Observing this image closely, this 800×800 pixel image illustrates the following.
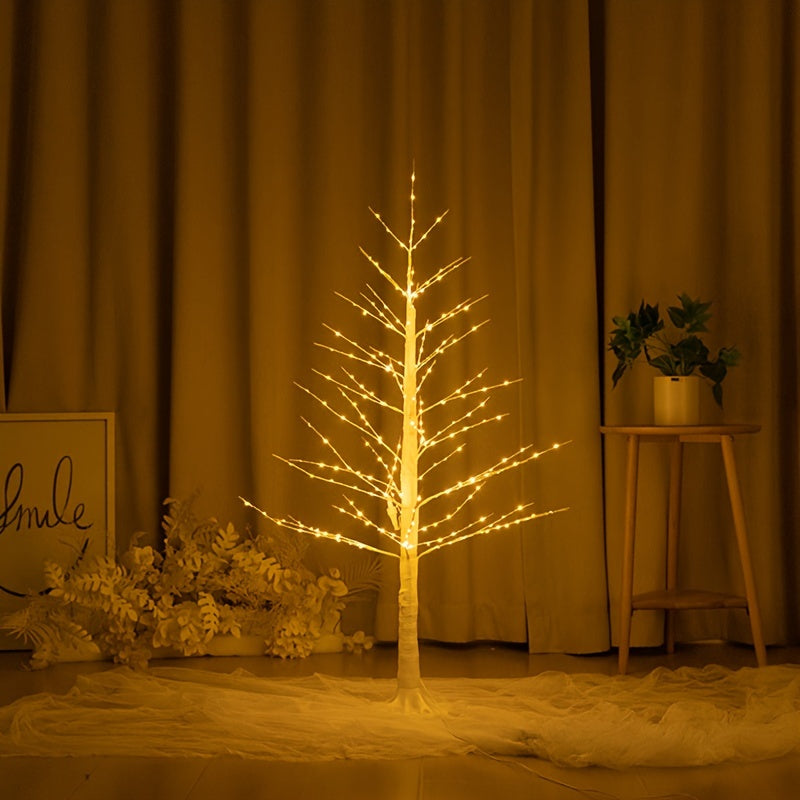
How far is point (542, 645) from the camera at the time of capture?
10.1 ft

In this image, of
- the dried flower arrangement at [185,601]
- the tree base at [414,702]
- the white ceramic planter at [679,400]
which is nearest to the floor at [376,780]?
the tree base at [414,702]

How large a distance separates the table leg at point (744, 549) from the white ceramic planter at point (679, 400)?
10 centimetres

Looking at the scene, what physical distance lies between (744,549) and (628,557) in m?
0.28

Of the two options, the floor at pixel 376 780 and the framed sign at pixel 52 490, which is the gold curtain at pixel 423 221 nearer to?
the framed sign at pixel 52 490

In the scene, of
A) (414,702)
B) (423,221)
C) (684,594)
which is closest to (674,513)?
(684,594)

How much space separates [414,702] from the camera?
244 cm

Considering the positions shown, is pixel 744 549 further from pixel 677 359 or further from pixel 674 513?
pixel 677 359

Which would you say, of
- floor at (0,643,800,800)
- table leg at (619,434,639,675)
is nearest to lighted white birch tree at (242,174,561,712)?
table leg at (619,434,639,675)

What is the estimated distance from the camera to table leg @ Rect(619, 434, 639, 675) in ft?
9.23

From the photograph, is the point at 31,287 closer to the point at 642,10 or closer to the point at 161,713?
the point at 161,713

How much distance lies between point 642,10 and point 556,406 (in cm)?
111

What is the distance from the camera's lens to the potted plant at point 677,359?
111 inches

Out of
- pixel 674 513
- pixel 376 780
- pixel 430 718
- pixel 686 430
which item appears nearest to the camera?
pixel 376 780

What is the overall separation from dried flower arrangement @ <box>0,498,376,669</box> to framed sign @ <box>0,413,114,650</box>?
80 millimetres
